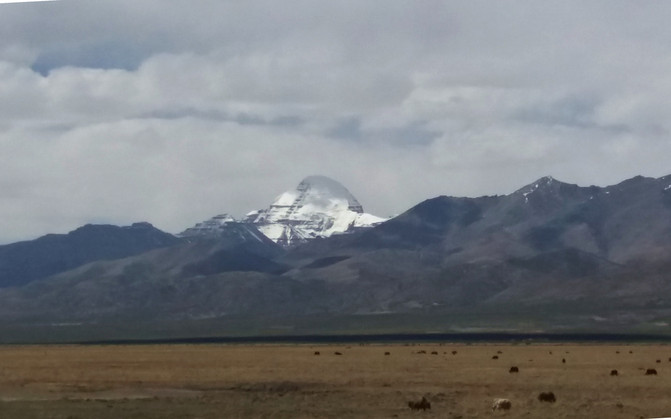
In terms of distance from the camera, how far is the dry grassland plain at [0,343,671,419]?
45.3 m

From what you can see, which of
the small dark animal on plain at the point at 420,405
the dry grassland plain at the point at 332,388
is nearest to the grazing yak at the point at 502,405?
the dry grassland plain at the point at 332,388

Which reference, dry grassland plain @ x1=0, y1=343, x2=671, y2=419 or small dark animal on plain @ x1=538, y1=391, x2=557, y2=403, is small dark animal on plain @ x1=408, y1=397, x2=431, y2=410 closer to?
dry grassland plain @ x1=0, y1=343, x2=671, y2=419

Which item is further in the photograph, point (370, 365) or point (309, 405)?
point (370, 365)

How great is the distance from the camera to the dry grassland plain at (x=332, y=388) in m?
45.3

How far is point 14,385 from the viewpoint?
61.1 m

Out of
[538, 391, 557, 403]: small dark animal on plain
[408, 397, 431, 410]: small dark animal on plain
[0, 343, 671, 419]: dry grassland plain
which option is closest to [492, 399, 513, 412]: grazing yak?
[0, 343, 671, 419]: dry grassland plain

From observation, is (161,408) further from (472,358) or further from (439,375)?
(472,358)

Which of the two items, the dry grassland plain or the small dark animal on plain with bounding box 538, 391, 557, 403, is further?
the small dark animal on plain with bounding box 538, 391, 557, 403

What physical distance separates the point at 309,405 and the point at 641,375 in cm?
2511

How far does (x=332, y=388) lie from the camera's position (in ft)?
188

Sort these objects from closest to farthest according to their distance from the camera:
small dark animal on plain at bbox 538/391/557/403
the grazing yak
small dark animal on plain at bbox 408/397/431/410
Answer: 1. the grazing yak
2. small dark animal on plain at bbox 408/397/431/410
3. small dark animal on plain at bbox 538/391/557/403

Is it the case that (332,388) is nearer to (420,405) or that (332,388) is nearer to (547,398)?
(420,405)

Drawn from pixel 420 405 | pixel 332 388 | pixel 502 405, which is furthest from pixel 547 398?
pixel 332 388

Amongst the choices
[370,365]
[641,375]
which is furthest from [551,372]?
[370,365]
